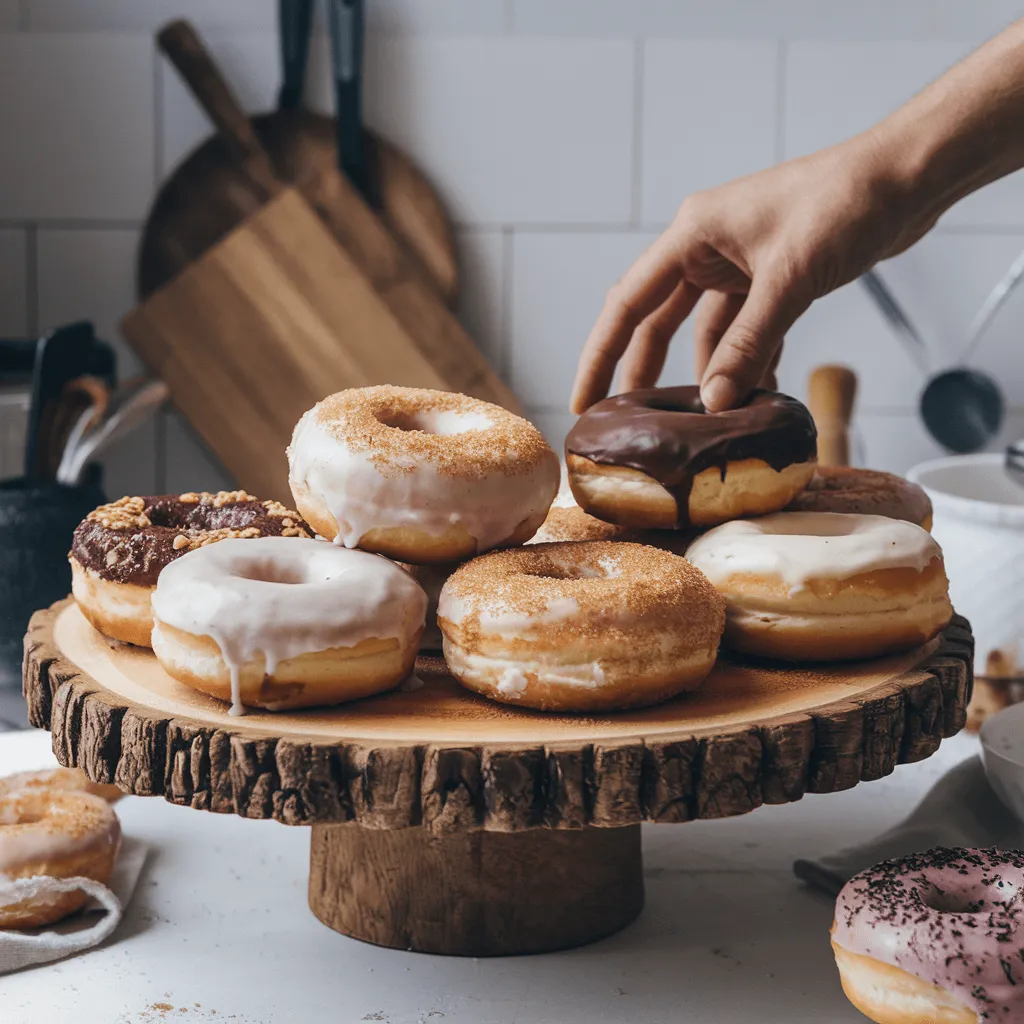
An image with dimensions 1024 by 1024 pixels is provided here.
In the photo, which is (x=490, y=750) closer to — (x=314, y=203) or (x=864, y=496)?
(x=864, y=496)

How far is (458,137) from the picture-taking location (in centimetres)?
198

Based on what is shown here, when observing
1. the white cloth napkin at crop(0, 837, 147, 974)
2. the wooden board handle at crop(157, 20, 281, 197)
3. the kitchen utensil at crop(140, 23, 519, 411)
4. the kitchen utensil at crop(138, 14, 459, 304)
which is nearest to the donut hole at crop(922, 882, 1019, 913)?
the white cloth napkin at crop(0, 837, 147, 974)

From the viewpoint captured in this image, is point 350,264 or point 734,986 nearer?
point 734,986

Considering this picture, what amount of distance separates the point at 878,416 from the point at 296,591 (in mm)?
1500

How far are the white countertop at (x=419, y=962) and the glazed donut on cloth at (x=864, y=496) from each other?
0.94 feet

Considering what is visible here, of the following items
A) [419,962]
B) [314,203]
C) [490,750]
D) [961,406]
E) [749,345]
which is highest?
[314,203]

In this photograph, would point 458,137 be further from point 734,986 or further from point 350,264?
point 734,986

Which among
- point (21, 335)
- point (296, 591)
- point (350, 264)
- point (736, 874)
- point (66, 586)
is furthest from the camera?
point (21, 335)

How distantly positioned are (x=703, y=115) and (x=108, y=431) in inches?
41.1

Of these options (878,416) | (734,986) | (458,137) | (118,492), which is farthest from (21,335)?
(734,986)

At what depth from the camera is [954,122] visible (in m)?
1.07

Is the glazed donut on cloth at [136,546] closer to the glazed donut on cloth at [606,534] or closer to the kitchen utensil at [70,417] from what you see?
the glazed donut on cloth at [606,534]

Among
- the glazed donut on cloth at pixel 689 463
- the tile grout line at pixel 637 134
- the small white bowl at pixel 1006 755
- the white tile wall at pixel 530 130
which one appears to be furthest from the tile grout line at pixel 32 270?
the small white bowl at pixel 1006 755

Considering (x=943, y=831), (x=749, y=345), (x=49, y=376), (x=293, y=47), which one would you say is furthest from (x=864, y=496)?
(x=293, y=47)
